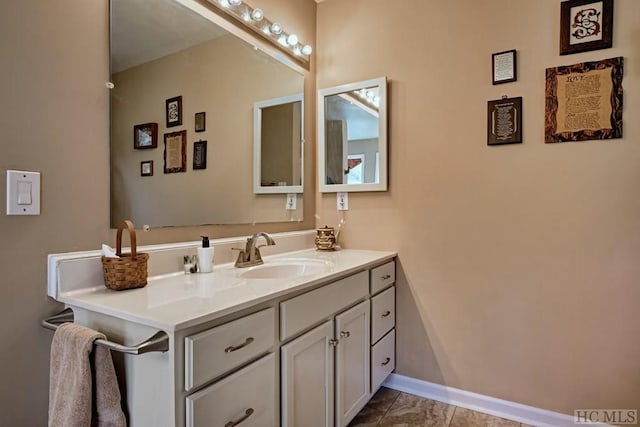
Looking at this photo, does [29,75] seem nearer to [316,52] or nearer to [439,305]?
[316,52]

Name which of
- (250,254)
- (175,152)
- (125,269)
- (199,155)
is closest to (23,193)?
(125,269)

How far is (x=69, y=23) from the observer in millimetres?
1163

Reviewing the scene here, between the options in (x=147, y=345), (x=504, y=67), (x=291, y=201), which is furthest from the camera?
(x=291, y=201)

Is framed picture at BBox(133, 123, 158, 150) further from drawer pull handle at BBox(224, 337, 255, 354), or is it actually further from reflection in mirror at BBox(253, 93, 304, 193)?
drawer pull handle at BBox(224, 337, 255, 354)

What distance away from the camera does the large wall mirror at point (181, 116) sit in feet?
4.33

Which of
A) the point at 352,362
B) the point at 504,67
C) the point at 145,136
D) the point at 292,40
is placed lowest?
the point at 352,362

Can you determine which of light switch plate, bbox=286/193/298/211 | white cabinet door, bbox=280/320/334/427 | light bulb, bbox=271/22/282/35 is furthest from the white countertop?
light bulb, bbox=271/22/282/35

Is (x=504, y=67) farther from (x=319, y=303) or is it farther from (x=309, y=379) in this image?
(x=309, y=379)

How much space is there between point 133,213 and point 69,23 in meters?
0.66

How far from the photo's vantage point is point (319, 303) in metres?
1.39

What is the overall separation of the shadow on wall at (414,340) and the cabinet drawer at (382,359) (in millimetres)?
54

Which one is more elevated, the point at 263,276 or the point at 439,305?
the point at 263,276

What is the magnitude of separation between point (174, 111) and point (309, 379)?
121 centimetres

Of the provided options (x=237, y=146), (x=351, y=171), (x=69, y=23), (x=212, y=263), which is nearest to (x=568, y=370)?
(x=351, y=171)
